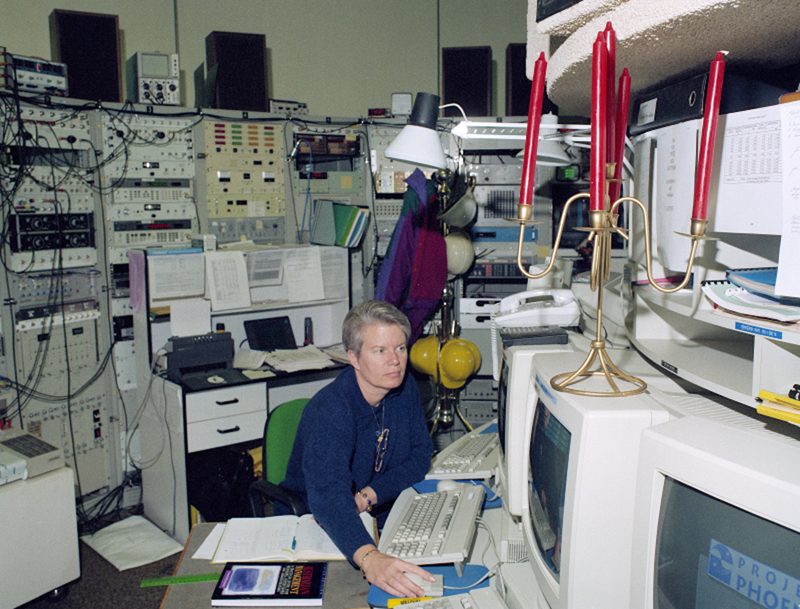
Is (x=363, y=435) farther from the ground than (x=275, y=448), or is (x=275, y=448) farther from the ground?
(x=363, y=435)

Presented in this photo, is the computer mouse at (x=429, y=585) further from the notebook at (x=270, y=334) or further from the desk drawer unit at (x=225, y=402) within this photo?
the notebook at (x=270, y=334)

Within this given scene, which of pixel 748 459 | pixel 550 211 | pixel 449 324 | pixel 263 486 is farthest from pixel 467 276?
pixel 748 459

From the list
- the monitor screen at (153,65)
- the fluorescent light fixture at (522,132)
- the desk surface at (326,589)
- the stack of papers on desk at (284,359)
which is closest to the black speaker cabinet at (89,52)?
the monitor screen at (153,65)

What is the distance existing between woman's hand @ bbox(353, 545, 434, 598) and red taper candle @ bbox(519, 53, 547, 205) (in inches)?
32.0

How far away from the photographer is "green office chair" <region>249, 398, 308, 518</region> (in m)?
2.00

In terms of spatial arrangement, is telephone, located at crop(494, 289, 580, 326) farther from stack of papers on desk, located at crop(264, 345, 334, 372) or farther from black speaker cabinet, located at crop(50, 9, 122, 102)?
black speaker cabinet, located at crop(50, 9, 122, 102)

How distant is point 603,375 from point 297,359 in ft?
7.40

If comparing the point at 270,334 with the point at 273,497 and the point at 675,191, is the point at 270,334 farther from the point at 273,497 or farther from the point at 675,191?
the point at 675,191

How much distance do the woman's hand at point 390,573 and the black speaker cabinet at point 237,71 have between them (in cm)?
274

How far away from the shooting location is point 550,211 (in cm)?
376

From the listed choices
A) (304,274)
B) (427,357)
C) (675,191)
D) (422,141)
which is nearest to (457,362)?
(427,357)

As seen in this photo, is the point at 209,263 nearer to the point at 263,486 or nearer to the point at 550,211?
the point at 263,486

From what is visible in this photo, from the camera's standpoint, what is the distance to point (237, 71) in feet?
11.0

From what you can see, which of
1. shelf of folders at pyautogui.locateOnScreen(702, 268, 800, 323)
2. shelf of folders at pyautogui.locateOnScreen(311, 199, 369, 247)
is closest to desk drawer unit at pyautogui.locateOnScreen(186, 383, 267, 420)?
shelf of folders at pyautogui.locateOnScreen(311, 199, 369, 247)
